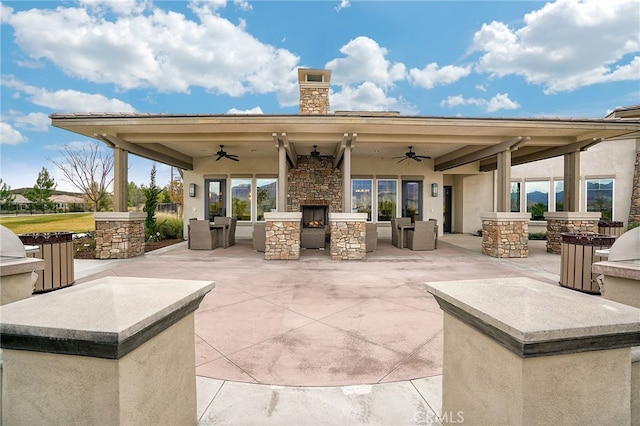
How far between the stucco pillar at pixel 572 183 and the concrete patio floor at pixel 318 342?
3434 millimetres

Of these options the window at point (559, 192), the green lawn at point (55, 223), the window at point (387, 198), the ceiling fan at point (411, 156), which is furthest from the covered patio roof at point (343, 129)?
the green lawn at point (55, 223)

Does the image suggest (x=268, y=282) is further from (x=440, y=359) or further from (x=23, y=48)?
(x=23, y=48)

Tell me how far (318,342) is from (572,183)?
9650 mm

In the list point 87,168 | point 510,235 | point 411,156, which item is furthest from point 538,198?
point 87,168

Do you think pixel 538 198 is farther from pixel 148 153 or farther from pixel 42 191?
pixel 42 191

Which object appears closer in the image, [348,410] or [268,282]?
[348,410]

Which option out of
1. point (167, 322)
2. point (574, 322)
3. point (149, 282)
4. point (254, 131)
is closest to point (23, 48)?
point (254, 131)

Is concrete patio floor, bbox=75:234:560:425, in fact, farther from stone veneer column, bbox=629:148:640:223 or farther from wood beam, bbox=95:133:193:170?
stone veneer column, bbox=629:148:640:223

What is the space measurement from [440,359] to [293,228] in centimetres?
521

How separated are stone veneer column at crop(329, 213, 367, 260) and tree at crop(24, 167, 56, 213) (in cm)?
2193

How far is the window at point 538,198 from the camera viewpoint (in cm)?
1186

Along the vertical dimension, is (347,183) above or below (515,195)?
above

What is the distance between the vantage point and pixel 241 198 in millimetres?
11359

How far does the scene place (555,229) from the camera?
27.1 ft
